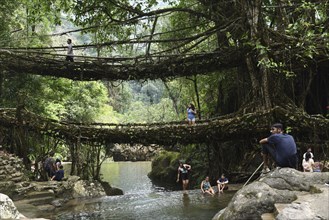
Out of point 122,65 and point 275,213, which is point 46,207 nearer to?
point 122,65

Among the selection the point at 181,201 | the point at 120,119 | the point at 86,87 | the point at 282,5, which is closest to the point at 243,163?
the point at 181,201

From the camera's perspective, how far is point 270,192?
4930 mm

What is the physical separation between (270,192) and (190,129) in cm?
517

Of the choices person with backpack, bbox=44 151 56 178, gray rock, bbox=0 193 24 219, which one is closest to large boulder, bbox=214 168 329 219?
gray rock, bbox=0 193 24 219

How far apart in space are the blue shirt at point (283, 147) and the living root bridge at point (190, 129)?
3464mm

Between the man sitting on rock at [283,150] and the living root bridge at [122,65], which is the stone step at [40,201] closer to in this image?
the living root bridge at [122,65]

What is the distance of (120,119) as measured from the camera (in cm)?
4059

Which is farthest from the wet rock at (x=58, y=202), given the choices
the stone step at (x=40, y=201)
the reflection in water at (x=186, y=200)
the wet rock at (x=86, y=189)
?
the reflection in water at (x=186, y=200)

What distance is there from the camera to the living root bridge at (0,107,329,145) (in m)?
9.31

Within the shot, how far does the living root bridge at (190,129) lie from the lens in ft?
30.5

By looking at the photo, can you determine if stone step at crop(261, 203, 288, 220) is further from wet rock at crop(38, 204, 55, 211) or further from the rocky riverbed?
wet rock at crop(38, 204, 55, 211)

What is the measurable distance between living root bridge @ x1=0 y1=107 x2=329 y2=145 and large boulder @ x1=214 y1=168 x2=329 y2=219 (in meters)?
3.91

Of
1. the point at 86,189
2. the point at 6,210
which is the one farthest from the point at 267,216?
the point at 86,189

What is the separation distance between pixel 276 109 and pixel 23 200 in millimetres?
6986
